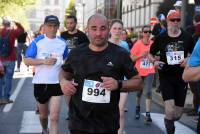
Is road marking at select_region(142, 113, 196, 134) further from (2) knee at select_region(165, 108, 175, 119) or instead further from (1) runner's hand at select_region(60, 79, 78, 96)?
(1) runner's hand at select_region(60, 79, 78, 96)

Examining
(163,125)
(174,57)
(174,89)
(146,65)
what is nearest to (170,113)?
(174,89)

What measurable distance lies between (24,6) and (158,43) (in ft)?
124

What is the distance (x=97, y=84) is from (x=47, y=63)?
3092mm

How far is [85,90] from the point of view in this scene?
16.6 ft

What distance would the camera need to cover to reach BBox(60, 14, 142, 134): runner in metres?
5.01

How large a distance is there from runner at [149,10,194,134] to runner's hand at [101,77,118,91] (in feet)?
11.2

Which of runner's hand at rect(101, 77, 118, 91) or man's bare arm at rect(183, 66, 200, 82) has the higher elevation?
man's bare arm at rect(183, 66, 200, 82)

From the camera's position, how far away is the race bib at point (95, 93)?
197 inches

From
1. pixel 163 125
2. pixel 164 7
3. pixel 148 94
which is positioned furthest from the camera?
pixel 164 7

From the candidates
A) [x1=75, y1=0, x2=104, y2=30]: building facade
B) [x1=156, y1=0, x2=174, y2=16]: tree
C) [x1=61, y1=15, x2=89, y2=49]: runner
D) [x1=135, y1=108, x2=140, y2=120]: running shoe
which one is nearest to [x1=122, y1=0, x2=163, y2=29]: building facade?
[x1=156, y1=0, x2=174, y2=16]: tree

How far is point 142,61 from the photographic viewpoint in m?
10.7

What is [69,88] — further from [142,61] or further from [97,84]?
[142,61]

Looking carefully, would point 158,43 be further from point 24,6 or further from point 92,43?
point 24,6

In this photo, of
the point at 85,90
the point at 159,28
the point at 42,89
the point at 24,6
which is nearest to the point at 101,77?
the point at 85,90
